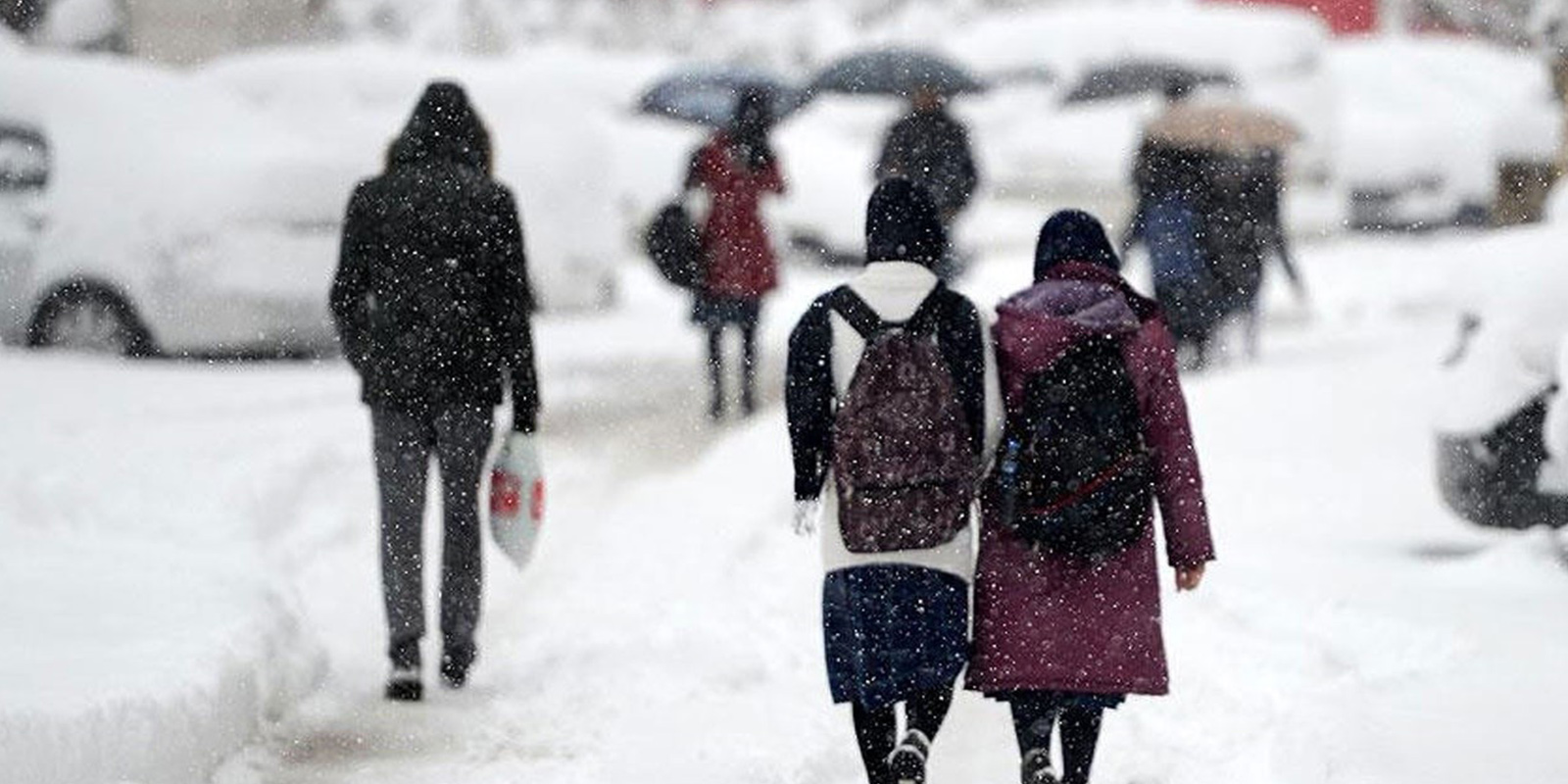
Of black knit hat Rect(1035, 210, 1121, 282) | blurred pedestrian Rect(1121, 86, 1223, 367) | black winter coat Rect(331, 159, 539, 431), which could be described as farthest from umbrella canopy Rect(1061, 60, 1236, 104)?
black knit hat Rect(1035, 210, 1121, 282)

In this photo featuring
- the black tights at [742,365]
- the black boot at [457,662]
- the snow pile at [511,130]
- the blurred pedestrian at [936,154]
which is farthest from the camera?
the snow pile at [511,130]

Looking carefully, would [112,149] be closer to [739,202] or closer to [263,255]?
[263,255]

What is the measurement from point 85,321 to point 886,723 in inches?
362

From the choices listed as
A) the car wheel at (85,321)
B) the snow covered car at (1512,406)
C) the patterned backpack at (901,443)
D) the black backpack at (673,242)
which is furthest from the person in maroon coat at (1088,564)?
the car wheel at (85,321)

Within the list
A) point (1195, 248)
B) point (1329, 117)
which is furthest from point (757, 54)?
point (1195, 248)

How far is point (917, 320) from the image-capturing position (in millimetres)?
5891

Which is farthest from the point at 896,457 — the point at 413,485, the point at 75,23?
the point at 75,23

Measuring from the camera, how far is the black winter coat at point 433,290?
7.72 meters

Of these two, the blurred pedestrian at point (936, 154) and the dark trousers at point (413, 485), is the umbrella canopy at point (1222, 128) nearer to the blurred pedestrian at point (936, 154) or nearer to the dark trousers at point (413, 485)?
the blurred pedestrian at point (936, 154)

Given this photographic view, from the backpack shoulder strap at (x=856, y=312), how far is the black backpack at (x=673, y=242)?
738 cm

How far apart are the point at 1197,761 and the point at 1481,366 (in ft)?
10.0

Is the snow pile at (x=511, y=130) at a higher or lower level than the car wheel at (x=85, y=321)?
higher

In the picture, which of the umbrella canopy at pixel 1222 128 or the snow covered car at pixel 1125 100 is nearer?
the umbrella canopy at pixel 1222 128

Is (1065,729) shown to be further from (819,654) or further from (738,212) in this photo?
(738,212)
